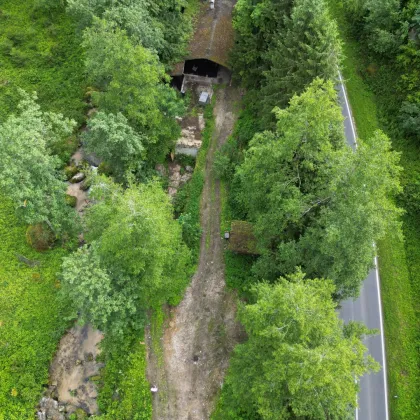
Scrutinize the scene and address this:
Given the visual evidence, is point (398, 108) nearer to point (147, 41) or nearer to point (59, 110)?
point (147, 41)

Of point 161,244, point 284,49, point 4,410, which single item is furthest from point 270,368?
point 284,49

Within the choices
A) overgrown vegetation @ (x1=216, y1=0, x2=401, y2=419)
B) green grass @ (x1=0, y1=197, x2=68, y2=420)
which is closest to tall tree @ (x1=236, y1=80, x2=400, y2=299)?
overgrown vegetation @ (x1=216, y1=0, x2=401, y2=419)

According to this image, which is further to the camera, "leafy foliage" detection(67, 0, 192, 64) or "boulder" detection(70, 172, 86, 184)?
"boulder" detection(70, 172, 86, 184)

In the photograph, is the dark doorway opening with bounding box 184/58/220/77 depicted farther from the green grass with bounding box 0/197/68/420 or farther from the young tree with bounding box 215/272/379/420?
the young tree with bounding box 215/272/379/420

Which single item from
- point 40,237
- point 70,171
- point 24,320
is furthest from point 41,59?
point 24,320

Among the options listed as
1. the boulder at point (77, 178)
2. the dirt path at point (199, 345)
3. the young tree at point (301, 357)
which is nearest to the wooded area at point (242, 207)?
the young tree at point (301, 357)

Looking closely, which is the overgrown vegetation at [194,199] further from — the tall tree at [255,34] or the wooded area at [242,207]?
the tall tree at [255,34]

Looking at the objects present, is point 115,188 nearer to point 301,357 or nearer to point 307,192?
point 307,192
